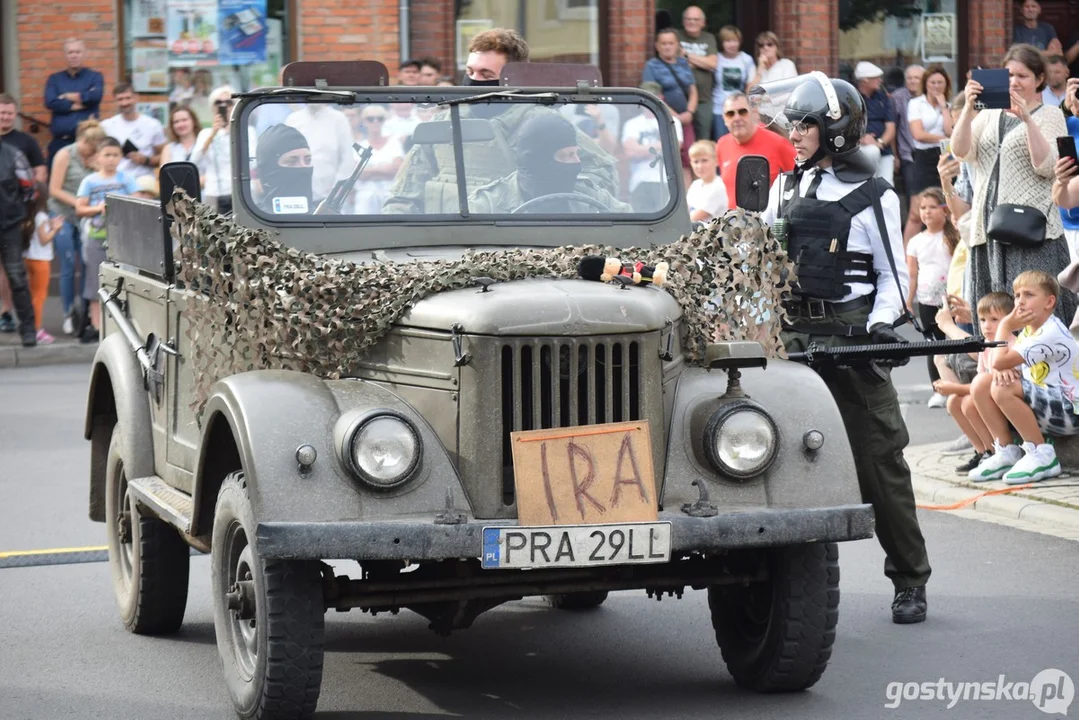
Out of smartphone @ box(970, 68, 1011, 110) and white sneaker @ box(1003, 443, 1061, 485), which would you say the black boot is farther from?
smartphone @ box(970, 68, 1011, 110)

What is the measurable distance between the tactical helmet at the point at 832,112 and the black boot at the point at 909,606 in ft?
5.64

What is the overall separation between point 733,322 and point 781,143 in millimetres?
6827

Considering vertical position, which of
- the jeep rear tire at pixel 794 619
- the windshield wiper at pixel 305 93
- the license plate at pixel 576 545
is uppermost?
the windshield wiper at pixel 305 93

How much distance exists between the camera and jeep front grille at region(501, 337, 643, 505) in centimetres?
535

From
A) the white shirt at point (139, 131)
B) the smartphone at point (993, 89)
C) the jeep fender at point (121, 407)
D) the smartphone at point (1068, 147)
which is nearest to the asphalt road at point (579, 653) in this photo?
the jeep fender at point (121, 407)

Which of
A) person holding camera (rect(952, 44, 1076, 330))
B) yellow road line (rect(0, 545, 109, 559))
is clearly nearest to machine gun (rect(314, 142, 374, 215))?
yellow road line (rect(0, 545, 109, 559))

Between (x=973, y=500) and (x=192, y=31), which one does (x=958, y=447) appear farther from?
(x=192, y=31)

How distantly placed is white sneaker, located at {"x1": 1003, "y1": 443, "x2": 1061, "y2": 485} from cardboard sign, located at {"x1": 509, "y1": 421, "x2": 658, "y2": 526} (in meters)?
4.71

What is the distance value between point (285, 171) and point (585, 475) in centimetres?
193

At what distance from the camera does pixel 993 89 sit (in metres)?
10.0

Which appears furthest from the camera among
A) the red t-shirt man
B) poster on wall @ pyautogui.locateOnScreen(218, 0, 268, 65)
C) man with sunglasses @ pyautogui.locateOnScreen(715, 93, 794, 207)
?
poster on wall @ pyautogui.locateOnScreen(218, 0, 268, 65)

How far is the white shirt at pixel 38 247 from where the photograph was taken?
16.2 metres

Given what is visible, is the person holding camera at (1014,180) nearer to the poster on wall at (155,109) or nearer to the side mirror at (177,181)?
the side mirror at (177,181)

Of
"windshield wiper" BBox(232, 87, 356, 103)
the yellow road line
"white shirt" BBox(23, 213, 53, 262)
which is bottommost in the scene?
the yellow road line
